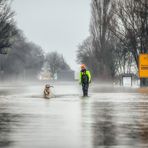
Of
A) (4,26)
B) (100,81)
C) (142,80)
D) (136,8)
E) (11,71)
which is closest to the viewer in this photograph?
(136,8)

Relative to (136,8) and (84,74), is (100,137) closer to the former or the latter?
(84,74)

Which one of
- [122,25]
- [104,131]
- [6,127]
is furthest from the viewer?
[122,25]

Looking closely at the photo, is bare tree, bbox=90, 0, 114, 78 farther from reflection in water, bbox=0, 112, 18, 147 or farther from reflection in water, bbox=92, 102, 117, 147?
reflection in water, bbox=92, 102, 117, 147

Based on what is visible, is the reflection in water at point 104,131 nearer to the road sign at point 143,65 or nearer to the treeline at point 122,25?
the treeline at point 122,25

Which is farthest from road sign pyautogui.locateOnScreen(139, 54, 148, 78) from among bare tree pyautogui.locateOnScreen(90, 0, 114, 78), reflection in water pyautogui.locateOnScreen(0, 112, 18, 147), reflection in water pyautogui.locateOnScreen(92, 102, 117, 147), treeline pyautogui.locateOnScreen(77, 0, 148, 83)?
reflection in water pyautogui.locateOnScreen(0, 112, 18, 147)

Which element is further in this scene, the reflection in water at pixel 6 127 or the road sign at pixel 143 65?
the road sign at pixel 143 65

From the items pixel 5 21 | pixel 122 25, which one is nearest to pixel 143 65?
pixel 122 25

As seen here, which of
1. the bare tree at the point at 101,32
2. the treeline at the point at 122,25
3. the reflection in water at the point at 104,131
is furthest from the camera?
the bare tree at the point at 101,32

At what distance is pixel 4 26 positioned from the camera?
225 feet

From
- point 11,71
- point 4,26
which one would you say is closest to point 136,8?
point 4,26

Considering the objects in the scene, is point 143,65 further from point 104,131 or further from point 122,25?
point 104,131

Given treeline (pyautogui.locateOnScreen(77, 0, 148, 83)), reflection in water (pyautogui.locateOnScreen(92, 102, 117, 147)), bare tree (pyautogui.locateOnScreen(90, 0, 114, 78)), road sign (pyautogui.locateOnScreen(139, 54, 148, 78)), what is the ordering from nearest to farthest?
reflection in water (pyautogui.locateOnScreen(92, 102, 117, 147)) → road sign (pyautogui.locateOnScreen(139, 54, 148, 78)) → treeline (pyautogui.locateOnScreen(77, 0, 148, 83)) → bare tree (pyautogui.locateOnScreen(90, 0, 114, 78))

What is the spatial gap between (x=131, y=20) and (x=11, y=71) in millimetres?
97362

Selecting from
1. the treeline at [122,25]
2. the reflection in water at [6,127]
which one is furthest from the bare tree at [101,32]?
the reflection in water at [6,127]
